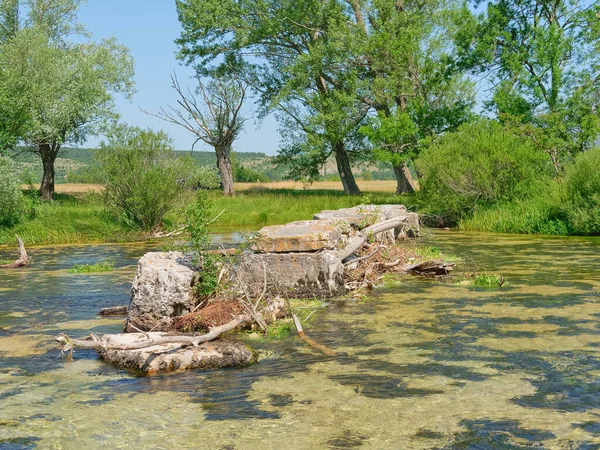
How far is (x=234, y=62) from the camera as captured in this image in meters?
44.8

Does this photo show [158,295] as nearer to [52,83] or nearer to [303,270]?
[303,270]

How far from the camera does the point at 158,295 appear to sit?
30.5ft

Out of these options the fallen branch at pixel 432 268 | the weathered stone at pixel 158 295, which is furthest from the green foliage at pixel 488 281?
the weathered stone at pixel 158 295

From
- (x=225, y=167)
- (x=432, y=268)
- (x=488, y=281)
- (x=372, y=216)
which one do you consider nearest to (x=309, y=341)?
(x=488, y=281)

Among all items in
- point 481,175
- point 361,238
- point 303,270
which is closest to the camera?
point 303,270

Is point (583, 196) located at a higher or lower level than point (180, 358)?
higher

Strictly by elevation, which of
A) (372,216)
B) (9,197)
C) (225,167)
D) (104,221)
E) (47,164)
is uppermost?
(47,164)

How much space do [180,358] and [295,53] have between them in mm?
37419

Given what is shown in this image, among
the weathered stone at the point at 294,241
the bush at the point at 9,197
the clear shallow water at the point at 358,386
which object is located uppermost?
the bush at the point at 9,197

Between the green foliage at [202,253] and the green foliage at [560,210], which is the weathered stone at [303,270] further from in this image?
the green foliage at [560,210]

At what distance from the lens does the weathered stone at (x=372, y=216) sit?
595 inches

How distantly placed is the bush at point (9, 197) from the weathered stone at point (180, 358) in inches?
714

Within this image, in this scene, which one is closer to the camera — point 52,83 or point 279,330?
point 279,330

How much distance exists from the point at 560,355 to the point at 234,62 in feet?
129
